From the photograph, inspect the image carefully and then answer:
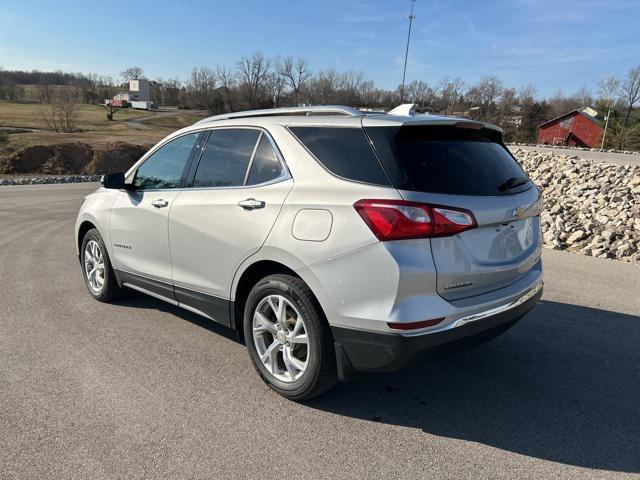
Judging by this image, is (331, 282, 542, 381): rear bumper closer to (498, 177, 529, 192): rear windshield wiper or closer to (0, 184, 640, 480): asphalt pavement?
(0, 184, 640, 480): asphalt pavement

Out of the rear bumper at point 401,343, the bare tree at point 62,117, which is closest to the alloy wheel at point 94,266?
the rear bumper at point 401,343

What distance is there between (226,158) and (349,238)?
155 cm

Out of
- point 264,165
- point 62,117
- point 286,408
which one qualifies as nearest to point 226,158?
point 264,165

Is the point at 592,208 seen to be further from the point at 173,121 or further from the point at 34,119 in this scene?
the point at 173,121

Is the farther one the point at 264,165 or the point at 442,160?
the point at 264,165

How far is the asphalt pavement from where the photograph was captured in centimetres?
271

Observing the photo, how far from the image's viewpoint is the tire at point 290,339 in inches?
120

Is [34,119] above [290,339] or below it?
above

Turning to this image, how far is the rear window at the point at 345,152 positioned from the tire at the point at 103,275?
9.53ft

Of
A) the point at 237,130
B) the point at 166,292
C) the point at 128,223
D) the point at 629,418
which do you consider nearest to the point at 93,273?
the point at 128,223

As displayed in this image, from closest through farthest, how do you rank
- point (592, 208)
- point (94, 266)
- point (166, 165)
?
point (166, 165)
point (94, 266)
point (592, 208)

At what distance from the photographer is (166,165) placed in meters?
4.48

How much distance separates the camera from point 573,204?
1020 cm

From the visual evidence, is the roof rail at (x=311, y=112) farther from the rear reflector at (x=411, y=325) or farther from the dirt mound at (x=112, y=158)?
the dirt mound at (x=112, y=158)
